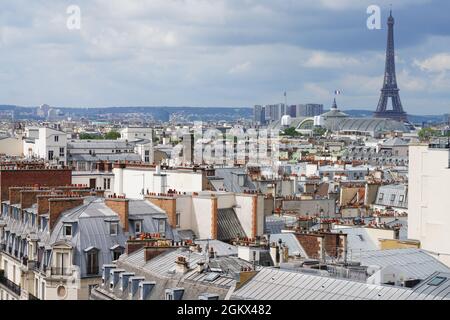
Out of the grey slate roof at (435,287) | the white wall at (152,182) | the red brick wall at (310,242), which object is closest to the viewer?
the grey slate roof at (435,287)

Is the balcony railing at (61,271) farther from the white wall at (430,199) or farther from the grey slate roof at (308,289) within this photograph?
the white wall at (430,199)

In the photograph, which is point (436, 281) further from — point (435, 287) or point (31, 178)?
point (31, 178)

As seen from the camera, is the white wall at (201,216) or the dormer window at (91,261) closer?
the dormer window at (91,261)

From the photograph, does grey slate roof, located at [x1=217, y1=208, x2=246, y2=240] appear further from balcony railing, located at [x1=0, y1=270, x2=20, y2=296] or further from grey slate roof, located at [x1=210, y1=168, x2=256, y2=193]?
grey slate roof, located at [x1=210, y1=168, x2=256, y2=193]

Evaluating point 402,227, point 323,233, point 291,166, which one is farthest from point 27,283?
point 291,166

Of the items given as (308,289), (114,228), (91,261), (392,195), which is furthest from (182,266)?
(392,195)

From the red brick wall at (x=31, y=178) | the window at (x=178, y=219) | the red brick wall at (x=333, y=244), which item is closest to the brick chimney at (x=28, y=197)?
the red brick wall at (x=31, y=178)
